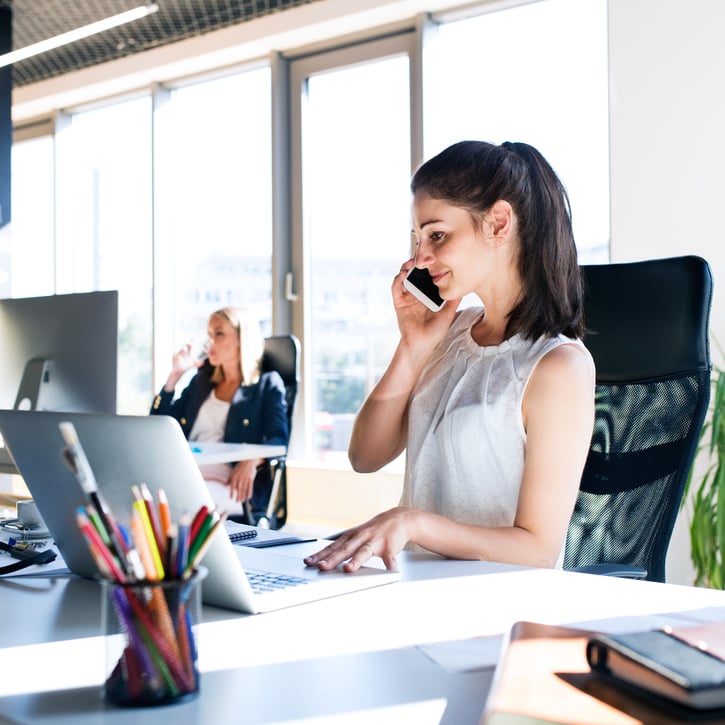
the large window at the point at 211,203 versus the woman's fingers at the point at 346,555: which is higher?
the large window at the point at 211,203

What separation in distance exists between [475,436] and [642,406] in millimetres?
383

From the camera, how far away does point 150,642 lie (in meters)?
0.73

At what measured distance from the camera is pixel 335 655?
0.86 meters

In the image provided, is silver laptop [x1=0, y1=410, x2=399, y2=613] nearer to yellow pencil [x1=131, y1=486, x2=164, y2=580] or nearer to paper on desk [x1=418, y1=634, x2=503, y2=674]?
yellow pencil [x1=131, y1=486, x2=164, y2=580]

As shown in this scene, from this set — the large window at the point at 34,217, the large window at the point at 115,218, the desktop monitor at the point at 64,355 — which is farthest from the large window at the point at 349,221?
the desktop monitor at the point at 64,355

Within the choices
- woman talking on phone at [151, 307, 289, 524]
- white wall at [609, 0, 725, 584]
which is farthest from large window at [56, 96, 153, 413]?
white wall at [609, 0, 725, 584]

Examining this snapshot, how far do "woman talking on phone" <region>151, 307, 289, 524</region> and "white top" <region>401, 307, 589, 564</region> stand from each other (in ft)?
5.35

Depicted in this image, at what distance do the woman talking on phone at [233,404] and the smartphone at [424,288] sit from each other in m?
1.62

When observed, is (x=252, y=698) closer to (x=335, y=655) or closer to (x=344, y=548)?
(x=335, y=655)

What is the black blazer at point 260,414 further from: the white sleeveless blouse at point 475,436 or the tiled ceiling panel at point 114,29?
A: the tiled ceiling panel at point 114,29

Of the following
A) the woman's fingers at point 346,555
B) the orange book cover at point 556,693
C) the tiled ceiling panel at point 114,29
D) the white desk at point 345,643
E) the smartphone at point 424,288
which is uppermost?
the tiled ceiling panel at point 114,29

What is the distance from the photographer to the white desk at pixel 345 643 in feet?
2.38

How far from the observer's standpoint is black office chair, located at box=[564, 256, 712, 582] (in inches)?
65.9

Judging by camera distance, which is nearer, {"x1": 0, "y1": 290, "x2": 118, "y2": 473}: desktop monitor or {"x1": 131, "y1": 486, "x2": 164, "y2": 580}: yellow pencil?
{"x1": 131, "y1": 486, "x2": 164, "y2": 580}: yellow pencil
